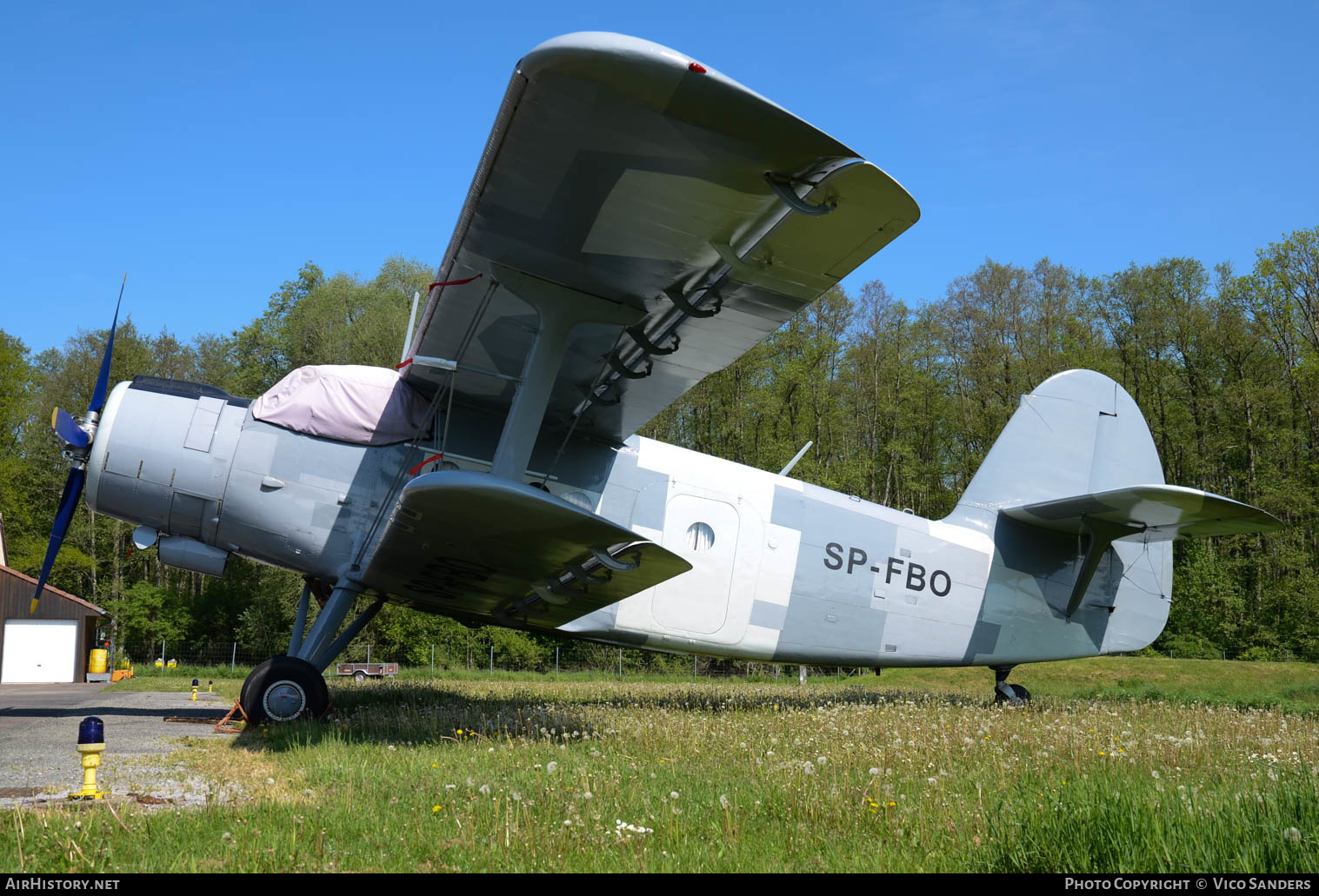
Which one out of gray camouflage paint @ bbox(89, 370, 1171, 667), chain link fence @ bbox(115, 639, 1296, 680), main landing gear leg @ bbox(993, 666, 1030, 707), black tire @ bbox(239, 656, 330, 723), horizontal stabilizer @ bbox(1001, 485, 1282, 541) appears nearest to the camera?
black tire @ bbox(239, 656, 330, 723)

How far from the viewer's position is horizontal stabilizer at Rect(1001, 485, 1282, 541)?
835 centimetres

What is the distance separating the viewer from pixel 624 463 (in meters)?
9.05

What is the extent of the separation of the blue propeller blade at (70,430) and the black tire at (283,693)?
2706 mm

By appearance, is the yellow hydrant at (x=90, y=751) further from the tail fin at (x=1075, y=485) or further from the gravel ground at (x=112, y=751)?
the tail fin at (x=1075, y=485)

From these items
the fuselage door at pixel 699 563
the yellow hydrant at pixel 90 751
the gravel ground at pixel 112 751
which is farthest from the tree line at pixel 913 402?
the yellow hydrant at pixel 90 751

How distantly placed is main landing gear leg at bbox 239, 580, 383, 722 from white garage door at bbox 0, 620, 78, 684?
81.5 feet

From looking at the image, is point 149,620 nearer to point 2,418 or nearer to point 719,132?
point 2,418

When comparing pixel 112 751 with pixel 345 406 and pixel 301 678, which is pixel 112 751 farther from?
pixel 345 406

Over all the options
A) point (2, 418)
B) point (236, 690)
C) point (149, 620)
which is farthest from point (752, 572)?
point (2, 418)

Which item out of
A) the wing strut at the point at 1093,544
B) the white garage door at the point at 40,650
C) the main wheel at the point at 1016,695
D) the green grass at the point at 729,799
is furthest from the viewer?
the white garage door at the point at 40,650

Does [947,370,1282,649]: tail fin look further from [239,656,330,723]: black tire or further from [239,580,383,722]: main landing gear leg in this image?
[239,656,330,723]: black tire

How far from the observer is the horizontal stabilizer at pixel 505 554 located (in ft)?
18.0

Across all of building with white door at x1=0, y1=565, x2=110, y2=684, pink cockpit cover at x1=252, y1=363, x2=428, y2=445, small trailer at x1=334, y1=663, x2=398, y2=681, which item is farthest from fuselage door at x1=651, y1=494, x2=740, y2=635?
building with white door at x1=0, y1=565, x2=110, y2=684

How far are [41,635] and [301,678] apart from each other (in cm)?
2578
